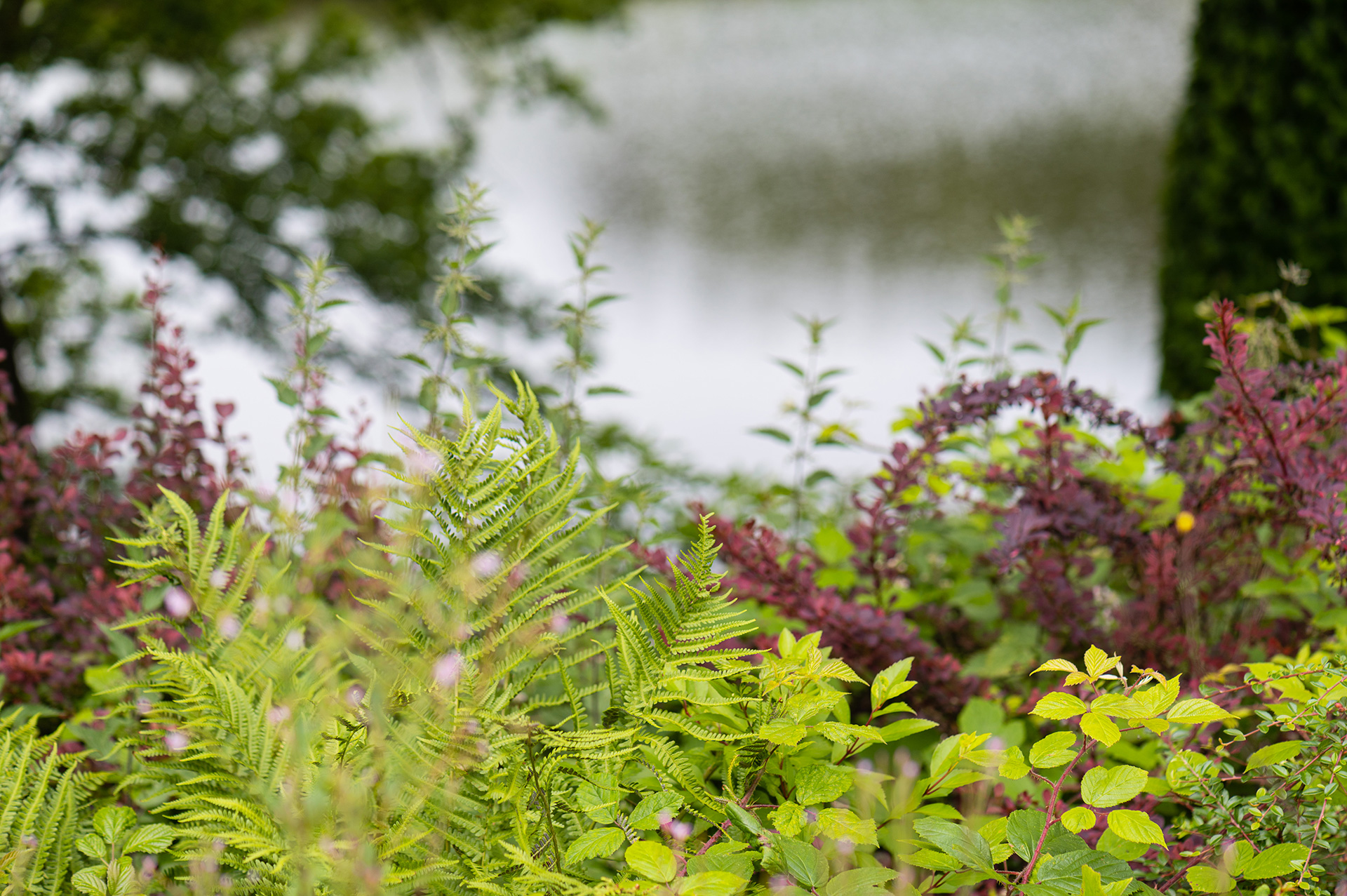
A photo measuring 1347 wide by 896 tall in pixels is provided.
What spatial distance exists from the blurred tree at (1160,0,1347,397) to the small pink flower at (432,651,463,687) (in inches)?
146

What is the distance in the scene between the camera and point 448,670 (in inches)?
30.5

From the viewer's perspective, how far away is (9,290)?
3.98 m

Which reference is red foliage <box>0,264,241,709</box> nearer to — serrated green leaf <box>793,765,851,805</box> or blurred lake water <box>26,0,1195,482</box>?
serrated green leaf <box>793,765,851,805</box>

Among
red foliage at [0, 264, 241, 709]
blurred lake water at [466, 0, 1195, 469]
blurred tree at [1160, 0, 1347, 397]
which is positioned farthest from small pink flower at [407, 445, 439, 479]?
blurred lake water at [466, 0, 1195, 469]

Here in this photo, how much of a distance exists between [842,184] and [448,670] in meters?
12.9

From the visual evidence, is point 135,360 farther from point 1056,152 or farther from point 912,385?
point 1056,152

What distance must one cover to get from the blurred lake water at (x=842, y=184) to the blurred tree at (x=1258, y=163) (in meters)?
0.71

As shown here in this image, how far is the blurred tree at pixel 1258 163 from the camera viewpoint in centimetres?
375

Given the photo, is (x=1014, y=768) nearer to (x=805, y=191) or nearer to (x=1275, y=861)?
(x=1275, y=861)

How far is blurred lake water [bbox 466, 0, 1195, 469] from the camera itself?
8.01 m

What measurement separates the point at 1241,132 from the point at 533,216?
8.59m

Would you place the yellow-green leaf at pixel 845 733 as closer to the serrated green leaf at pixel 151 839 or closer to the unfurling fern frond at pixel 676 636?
the unfurling fern frond at pixel 676 636

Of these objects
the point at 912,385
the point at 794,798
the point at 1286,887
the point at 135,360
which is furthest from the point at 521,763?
the point at 912,385

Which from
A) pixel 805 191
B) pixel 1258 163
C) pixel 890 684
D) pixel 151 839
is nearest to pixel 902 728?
pixel 890 684
